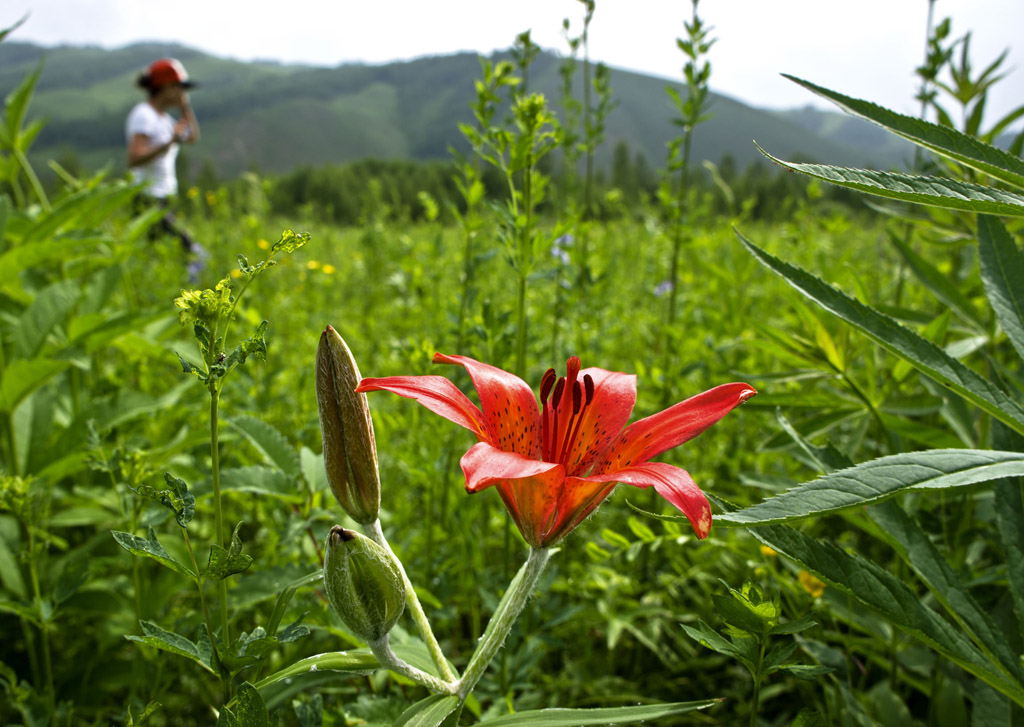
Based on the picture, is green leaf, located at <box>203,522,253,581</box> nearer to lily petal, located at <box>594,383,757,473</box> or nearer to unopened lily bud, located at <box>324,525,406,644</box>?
unopened lily bud, located at <box>324,525,406,644</box>

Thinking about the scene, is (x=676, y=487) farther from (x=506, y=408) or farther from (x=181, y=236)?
(x=181, y=236)

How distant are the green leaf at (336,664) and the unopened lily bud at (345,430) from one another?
17 centimetres

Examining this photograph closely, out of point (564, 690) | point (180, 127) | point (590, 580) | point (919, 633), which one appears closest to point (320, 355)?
point (919, 633)

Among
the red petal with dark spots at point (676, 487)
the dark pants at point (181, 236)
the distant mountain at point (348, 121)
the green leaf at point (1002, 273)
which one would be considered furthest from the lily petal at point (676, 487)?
the distant mountain at point (348, 121)

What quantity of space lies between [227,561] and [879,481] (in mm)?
691

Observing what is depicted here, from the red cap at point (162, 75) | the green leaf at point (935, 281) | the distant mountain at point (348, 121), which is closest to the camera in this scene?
the green leaf at point (935, 281)

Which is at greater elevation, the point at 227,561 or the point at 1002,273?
the point at 1002,273

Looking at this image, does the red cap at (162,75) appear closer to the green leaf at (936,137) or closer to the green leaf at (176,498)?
the green leaf at (176,498)

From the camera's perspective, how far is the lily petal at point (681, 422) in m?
0.73

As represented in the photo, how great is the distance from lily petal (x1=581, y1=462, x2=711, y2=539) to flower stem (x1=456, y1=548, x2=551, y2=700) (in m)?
0.18

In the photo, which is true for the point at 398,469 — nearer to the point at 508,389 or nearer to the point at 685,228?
the point at 685,228

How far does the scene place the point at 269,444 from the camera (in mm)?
1172

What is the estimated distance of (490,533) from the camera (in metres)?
2.17

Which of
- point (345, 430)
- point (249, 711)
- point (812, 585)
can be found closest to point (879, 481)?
point (345, 430)
